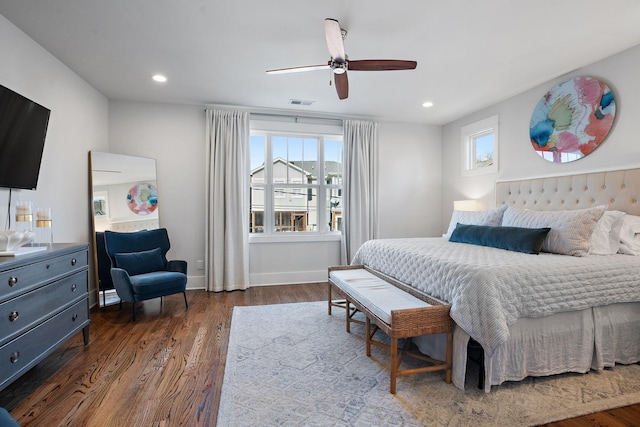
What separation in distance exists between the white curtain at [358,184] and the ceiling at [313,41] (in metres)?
0.98

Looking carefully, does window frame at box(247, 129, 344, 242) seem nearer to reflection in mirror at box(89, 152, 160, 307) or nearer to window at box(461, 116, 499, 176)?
reflection in mirror at box(89, 152, 160, 307)

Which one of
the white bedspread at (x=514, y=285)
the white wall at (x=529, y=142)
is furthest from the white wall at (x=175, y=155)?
the white wall at (x=529, y=142)

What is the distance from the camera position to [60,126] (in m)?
3.17

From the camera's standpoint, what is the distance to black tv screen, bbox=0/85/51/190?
2234 mm

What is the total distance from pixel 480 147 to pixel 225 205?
12.9 ft

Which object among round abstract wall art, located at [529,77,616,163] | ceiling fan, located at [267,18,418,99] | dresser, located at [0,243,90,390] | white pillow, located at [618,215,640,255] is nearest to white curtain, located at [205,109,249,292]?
dresser, located at [0,243,90,390]

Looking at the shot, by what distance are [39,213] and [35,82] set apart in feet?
4.07

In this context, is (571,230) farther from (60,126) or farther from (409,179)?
(60,126)

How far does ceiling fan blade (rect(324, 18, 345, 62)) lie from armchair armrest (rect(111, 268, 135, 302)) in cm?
297

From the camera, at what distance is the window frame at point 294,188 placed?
489 cm

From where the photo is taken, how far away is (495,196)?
4.32m

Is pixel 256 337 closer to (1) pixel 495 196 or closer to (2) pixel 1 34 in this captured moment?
(2) pixel 1 34

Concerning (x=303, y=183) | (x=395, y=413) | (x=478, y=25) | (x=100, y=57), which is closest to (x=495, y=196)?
(x=478, y=25)

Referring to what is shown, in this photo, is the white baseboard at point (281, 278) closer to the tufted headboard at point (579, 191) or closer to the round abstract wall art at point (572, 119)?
the tufted headboard at point (579, 191)
